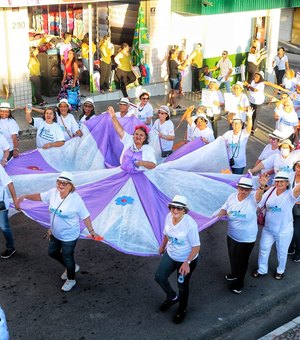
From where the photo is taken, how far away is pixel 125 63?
650 inches

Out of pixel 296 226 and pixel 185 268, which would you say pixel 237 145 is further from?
pixel 185 268

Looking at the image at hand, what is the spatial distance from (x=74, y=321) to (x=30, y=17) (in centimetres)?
1351

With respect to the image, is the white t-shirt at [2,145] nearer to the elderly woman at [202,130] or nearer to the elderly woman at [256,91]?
the elderly woman at [202,130]

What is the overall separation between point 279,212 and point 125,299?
230 centimetres

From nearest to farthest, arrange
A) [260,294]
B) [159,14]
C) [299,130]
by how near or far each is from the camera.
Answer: [260,294]
[299,130]
[159,14]

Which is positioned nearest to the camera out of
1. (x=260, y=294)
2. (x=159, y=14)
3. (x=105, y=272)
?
(x=260, y=294)

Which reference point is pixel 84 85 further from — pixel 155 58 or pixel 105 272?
pixel 105 272

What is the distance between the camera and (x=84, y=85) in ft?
58.4

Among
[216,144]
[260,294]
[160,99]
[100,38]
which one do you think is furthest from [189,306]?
[100,38]

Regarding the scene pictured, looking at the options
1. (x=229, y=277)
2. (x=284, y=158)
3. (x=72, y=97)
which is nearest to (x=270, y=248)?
(x=229, y=277)

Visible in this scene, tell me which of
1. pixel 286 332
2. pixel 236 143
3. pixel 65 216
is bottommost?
pixel 286 332

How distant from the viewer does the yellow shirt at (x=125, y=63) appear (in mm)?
16359

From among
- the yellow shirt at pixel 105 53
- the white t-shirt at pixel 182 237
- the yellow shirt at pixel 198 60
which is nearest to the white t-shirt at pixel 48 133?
the white t-shirt at pixel 182 237

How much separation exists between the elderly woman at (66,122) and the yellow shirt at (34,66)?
532 centimetres
